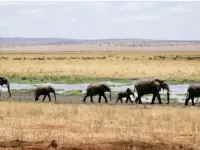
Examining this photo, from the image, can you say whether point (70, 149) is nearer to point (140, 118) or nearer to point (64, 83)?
point (140, 118)

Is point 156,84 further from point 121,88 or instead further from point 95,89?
point 121,88

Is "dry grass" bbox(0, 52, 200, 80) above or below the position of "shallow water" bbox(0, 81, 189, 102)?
below

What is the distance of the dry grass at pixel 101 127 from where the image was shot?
1408 centimetres

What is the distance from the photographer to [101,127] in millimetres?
16750

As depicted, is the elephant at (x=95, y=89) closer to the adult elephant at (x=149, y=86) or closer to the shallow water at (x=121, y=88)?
the adult elephant at (x=149, y=86)

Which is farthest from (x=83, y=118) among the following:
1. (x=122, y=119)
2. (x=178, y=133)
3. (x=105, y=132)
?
(x=178, y=133)

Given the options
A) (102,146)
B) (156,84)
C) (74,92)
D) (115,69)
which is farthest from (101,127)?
(115,69)

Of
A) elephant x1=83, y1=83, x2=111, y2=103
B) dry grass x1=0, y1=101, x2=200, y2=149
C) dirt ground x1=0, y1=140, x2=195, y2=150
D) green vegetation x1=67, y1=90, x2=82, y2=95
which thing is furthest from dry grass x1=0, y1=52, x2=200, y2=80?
dirt ground x1=0, y1=140, x2=195, y2=150

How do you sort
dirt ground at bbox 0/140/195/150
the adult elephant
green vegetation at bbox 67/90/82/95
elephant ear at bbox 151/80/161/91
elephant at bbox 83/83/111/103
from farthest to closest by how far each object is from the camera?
green vegetation at bbox 67/90/82/95 → elephant at bbox 83/83/111/103 → the adult elephant → elephant ear at bbox 151/80/161/91 → dirt ground at bbox 0/140/195/150

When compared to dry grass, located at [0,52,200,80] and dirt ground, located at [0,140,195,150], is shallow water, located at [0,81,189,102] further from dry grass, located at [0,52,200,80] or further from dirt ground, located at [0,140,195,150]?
dirt ground, located at [0,140,195,150]

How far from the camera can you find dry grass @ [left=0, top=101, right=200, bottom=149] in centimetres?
1408

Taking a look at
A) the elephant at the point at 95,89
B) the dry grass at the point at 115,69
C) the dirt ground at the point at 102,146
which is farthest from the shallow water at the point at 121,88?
the dirt ground at the point at 102,146

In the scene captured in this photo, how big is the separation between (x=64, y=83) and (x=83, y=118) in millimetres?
26874

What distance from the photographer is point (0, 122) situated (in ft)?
58.1
